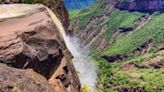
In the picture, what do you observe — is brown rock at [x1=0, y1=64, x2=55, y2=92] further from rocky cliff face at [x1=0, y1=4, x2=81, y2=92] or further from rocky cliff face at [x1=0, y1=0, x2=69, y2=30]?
rocky cliff face at [x1=0, y1=0, x2=69, y2=30]

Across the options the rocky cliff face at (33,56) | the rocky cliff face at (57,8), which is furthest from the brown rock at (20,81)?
the rocky cliff face at (57,8)

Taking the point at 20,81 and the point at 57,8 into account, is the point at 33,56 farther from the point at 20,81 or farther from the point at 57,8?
the point at 57,8

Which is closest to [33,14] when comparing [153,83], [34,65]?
[34,65]

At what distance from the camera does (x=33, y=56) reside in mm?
15594

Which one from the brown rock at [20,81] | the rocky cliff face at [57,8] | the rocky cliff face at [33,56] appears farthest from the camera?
the rocky cliff face at [57,8]

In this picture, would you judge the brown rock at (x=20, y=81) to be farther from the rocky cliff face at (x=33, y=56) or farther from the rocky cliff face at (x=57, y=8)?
the rocky cliff face at (x=57, y=8)

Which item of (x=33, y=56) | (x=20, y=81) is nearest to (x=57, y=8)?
(x=33, y=56)

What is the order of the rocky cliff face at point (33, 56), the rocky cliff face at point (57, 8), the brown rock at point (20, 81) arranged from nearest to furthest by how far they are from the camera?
1. the brown rock at point (20, 81)
2. the rocky cliff face at point (33, 56)
3. the rocky cliff face at point (57, 8)

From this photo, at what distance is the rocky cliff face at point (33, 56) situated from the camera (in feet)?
45.8

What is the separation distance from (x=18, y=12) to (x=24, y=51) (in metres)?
7.00

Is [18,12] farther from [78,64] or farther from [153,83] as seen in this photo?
[153,83]

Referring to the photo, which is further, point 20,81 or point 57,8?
point 57,8

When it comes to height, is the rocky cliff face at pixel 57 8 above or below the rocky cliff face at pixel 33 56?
below

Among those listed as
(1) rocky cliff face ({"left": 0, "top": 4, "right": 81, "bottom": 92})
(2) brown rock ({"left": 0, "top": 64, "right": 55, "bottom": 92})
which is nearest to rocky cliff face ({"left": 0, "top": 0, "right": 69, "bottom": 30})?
(1) rocky cliff face ({"left": 0, "top": 4, "right": 81, "bottom": 92})
